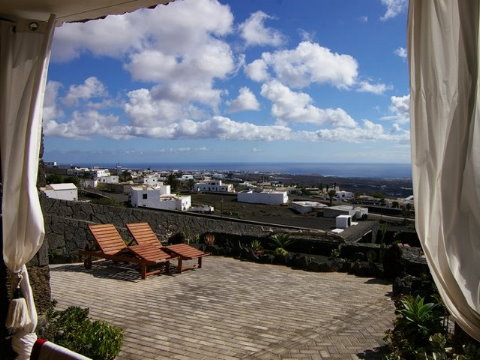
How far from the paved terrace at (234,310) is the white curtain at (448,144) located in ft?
8.36

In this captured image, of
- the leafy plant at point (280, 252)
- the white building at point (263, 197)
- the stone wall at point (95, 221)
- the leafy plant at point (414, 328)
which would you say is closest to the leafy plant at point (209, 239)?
the stone wall at point (95, 221)

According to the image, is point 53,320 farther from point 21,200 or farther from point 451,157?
point 451,157

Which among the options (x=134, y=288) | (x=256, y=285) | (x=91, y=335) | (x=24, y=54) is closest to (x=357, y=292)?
(x=256, y=285)

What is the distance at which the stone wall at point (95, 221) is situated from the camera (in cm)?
941

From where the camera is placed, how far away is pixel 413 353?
3.29 metres

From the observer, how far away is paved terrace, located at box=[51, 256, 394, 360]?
4.13 m

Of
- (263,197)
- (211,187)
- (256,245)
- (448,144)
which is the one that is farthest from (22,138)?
(211,187)

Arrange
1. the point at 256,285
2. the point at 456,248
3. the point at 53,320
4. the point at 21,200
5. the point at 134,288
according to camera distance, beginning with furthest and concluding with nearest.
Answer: the point at 256,285 → the point at 134,288 → the point at 53,320 → the point at 21,200 → the point at 456,248

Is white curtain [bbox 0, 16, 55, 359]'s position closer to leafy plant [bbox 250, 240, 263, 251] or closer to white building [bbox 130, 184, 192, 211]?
leafy plant [bbox 250, 240, 263, 251]

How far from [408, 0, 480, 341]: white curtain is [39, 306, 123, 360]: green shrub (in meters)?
2.72

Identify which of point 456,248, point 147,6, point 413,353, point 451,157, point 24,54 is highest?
point 147,6

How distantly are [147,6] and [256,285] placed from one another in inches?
199

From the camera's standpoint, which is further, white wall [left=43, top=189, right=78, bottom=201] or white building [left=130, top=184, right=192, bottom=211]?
white building [left=130, top=184, right=192, bottom=211]

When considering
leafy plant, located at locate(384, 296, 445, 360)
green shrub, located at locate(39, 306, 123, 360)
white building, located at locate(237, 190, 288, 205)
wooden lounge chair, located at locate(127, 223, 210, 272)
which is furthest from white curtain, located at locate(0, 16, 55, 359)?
white building, located at locate(237, 190, 288, 205)
